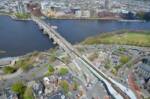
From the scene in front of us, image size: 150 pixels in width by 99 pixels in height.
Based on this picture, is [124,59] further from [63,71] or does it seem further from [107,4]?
[107,4]

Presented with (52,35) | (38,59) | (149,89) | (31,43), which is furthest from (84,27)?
(149,89)

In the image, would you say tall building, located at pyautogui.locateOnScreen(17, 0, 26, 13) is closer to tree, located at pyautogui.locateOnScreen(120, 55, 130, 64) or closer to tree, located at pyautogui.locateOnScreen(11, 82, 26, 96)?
tree, located at pyautogui.locateOnScreen(120, 55, 130, 64)

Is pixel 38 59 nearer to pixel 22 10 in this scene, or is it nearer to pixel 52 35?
pixel 52 35

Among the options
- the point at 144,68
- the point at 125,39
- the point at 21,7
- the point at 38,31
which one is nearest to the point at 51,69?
the point at 144,68

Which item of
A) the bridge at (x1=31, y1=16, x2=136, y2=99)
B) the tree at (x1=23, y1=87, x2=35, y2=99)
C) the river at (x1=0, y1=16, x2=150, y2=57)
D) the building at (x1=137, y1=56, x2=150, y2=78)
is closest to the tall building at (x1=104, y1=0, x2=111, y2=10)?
the river at (x1=0, y1=16, x2=150, y2=57)

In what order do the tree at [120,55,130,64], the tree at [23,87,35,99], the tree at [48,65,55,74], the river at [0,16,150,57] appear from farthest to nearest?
1. the river at [0,16,150,57]
2. the tree at [120,55,130,64]
3. the tree at [48,65,55,74]
4. the tree at [23,87,35,99]

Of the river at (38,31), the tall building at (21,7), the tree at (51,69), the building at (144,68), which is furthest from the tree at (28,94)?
the tall building at (21,7)

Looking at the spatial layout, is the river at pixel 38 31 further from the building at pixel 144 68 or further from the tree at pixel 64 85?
the building at pixel 144 68
